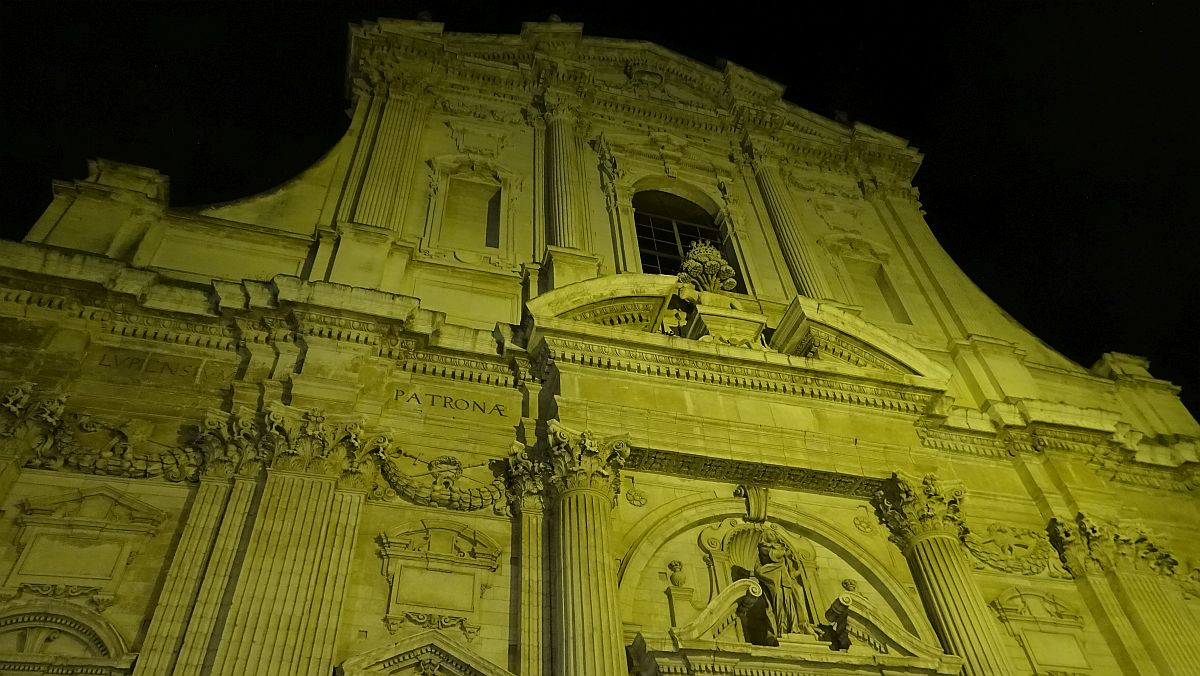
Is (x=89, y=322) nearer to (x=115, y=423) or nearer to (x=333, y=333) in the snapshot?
(x=115, y=423)

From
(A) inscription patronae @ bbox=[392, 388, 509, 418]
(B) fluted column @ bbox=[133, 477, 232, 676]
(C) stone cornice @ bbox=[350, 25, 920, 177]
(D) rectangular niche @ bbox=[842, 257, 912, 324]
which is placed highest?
(C) stone cornice @ bbox=[350, 25, 920, 177]

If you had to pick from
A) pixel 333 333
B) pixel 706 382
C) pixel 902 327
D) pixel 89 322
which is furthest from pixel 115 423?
pixel 902 327

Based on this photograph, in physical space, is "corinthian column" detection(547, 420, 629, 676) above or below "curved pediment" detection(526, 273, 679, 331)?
below

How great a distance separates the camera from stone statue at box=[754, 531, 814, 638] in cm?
801

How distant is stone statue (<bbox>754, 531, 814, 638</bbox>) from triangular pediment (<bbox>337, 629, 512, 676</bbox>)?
2782mm

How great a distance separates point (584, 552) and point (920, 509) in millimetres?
4275

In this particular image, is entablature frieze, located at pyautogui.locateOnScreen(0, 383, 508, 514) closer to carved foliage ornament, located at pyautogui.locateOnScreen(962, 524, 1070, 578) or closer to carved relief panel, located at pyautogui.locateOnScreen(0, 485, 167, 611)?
carved relief panel, located at pyautogui.locateOnScreen(0, 485, 167, 611)

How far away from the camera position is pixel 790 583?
8.36m

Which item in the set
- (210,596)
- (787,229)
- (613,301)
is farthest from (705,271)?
(210,596)

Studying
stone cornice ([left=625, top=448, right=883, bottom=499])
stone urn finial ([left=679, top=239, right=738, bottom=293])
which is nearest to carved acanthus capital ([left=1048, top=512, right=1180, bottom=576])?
stone cornice ([left=625, top=448, right=883, bottom=499])

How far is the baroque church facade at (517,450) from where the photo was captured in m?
7.11

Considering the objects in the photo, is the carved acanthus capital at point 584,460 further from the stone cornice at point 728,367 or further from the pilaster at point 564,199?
the pilaster at point 564,199

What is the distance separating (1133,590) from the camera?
31.8 ft

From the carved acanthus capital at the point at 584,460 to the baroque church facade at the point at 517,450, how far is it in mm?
33
